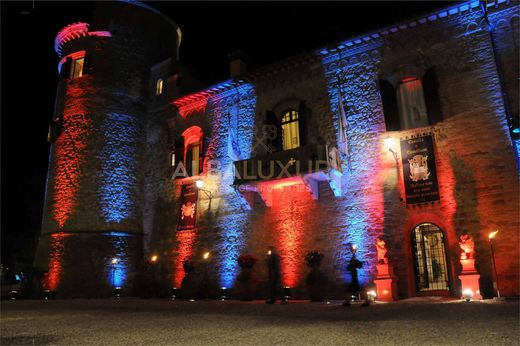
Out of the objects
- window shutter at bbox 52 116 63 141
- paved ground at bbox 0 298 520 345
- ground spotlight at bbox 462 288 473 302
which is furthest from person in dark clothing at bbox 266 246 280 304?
window shutter at bbox 52 116 63 141

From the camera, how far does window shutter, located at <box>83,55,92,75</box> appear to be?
1966 centimetres

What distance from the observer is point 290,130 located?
53.1ft

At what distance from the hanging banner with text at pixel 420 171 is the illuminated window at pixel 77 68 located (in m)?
15.9

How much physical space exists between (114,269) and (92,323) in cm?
1018

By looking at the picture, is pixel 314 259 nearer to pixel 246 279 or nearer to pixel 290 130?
pixel 246 279

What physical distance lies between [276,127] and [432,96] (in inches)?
231

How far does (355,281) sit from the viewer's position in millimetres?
10609

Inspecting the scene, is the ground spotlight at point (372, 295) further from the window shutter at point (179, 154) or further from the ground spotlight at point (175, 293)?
the window shutter at point (179, 154)

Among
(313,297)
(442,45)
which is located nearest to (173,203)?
(313,297)

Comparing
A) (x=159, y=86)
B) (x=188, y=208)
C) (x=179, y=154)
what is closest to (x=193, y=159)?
(x=179, y=154)

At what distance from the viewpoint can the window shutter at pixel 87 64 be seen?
774 inches

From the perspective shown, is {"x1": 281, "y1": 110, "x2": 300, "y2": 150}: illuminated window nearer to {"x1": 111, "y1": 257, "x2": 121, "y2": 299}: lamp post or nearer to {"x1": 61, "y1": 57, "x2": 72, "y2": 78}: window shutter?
{"x1": 111, "y1": 257, "x2": 121, "y2": 299}: lamp post

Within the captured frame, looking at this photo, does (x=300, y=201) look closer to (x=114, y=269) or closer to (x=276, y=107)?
(x=276, y=107)

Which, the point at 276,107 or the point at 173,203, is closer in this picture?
the point at 276,107
